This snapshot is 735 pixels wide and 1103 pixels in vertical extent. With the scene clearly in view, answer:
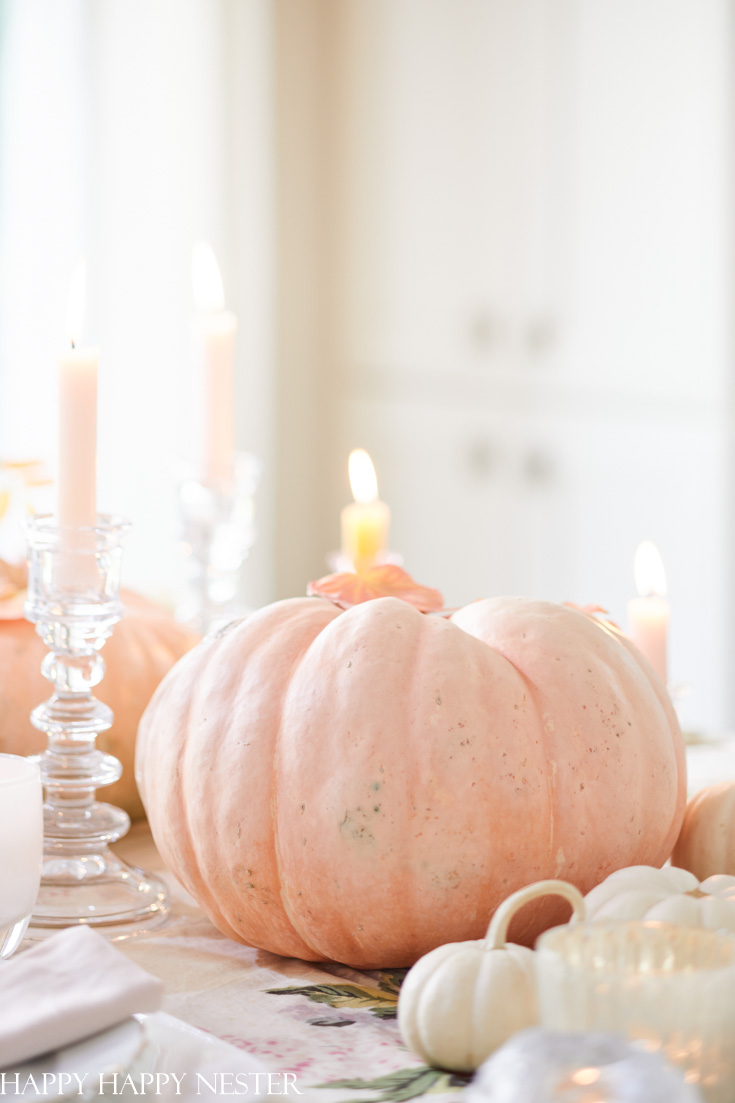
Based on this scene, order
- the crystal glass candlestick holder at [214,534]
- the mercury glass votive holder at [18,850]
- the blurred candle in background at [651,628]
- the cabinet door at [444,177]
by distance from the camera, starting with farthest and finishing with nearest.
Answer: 1. the cabinet door at [444,177]
2. the crystal glass candlestick holder at [214,534]
3. the blurred candle in background at [651,628]
4. the mercury glass votive holder at [18,850]

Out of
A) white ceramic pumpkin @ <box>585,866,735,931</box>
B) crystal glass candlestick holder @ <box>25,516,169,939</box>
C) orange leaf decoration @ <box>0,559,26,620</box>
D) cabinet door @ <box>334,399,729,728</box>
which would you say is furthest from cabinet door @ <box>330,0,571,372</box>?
white ceramic pumpkin @ <box>585,866,735,931</box>

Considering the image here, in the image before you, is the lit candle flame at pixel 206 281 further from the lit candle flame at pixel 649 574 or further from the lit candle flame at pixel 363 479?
the lit candle flame at pixel 649 574

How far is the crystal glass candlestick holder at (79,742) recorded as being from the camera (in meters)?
0.68

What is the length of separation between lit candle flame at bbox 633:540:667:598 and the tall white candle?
1.27ft

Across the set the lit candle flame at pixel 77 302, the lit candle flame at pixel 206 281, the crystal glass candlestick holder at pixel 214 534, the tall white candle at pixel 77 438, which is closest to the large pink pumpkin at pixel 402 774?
the tall white candle at pixel 77 438

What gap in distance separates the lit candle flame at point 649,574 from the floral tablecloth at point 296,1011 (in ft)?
1.14

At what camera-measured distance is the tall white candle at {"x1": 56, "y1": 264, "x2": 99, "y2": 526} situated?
2.26 ft

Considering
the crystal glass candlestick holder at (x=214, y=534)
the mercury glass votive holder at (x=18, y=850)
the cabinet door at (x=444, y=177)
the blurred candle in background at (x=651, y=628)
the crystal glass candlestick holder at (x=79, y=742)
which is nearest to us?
the mercury glass votive holder at (x=18, y=850)

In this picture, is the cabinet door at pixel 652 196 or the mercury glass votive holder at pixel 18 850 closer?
the mercury glass votive holder at pixel 18 850

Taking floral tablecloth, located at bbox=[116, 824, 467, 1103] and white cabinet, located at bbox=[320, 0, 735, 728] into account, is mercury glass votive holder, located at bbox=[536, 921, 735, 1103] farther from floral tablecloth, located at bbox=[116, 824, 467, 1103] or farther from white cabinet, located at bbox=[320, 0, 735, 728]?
white cabinet, located at bbox=[320, 0, 735, 728]

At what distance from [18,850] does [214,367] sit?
1.78 feet

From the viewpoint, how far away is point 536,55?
246 centimetres

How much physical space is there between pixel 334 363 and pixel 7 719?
226cm

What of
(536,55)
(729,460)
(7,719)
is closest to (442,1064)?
(7,719)
